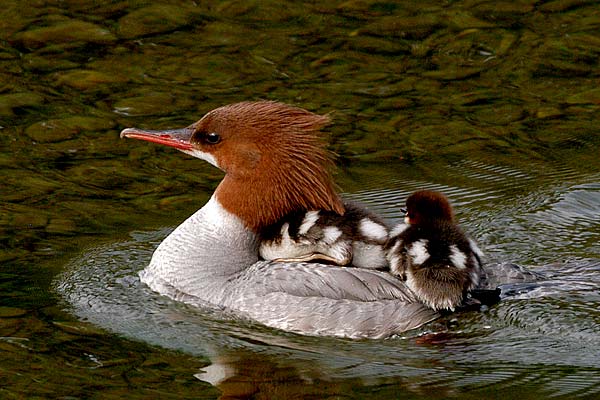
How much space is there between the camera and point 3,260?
30.1 ft

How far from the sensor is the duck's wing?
808cm

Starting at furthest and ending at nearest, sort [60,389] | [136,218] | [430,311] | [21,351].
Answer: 1. [136,218]
2. [430,311]
3. [21,351]
4. [60,389]

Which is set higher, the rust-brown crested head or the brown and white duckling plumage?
the rust-brown crested head

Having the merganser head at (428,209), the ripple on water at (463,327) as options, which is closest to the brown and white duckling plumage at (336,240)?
the merganser head at (428,209)

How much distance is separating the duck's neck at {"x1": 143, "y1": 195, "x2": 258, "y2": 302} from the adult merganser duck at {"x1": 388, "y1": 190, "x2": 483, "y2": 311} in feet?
3.47

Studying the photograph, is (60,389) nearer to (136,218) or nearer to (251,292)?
(251,292)

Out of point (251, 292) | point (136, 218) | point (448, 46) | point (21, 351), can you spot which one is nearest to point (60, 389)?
point (21, 351)

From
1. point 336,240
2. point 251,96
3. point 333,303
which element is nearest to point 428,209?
point 336,240

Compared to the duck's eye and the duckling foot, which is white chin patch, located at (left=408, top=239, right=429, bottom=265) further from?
the duck's eye

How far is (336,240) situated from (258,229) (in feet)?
2.17

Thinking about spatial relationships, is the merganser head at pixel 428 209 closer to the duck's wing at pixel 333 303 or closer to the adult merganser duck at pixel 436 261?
the adult merganser duck at pixel 436 261

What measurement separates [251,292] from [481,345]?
155 centimetres

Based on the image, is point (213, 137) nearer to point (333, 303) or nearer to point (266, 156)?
point (266, 156)

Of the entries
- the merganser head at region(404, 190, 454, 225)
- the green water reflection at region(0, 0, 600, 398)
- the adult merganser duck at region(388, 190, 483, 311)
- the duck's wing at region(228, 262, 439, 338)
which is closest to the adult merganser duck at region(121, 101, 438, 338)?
the duck's wing at region(228, 262, 439, 338)
